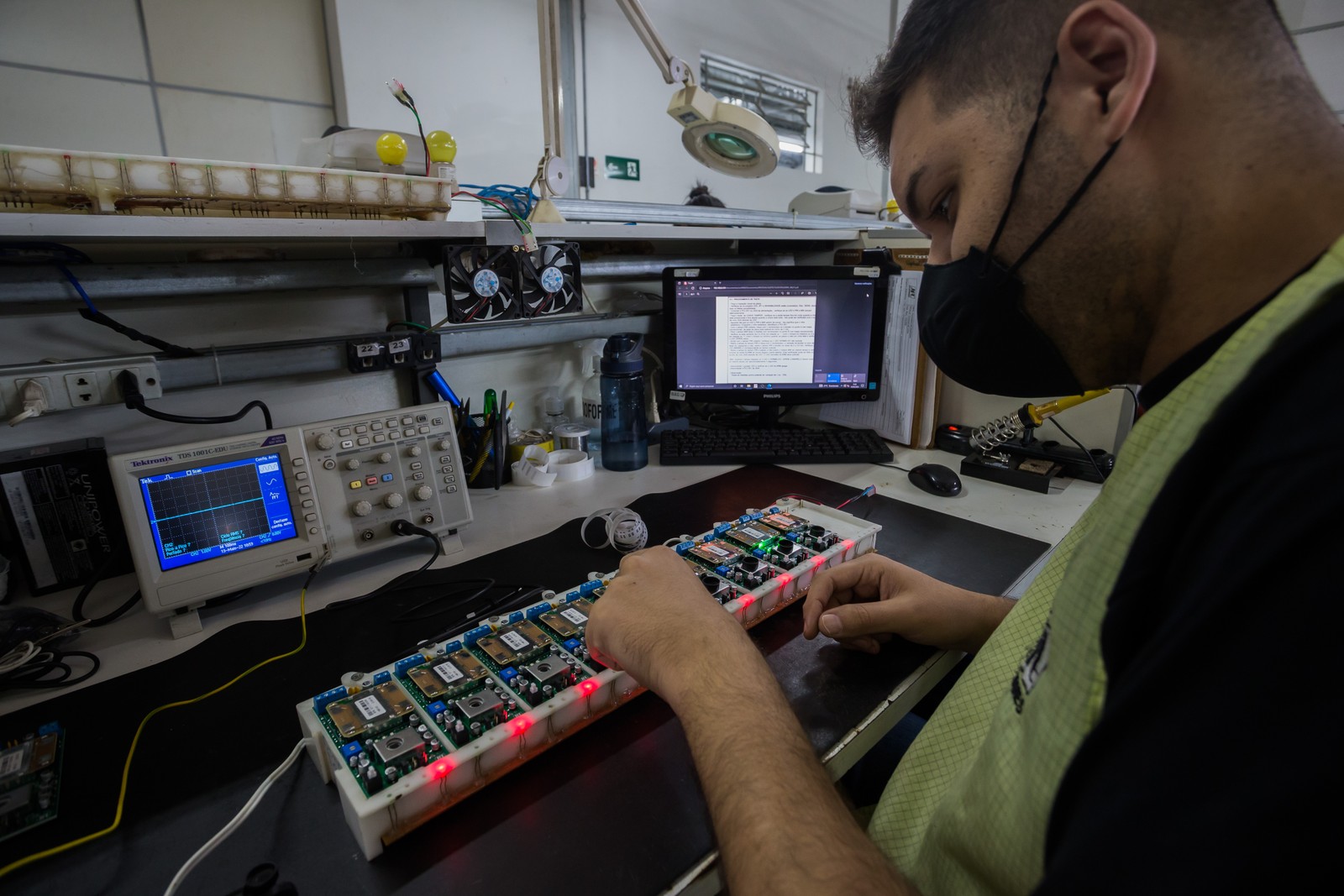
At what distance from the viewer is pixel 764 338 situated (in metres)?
1.82

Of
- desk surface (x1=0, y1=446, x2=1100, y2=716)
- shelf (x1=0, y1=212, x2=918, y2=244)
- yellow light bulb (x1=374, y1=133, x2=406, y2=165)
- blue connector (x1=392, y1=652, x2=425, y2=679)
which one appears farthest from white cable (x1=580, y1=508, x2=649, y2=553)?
yellow light bulb (x1=374, y1=133, x2=406, y2=165)

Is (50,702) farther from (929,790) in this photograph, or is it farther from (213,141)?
(213,141)

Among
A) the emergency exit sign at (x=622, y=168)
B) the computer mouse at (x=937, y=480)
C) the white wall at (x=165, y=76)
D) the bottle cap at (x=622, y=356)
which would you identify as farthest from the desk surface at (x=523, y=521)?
the emergency exit sign at (x=622, y=168)

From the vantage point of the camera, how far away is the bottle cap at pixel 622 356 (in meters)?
1.66

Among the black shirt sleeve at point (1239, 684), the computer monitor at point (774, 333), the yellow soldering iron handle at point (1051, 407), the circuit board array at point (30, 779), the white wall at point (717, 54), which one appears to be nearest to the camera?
the black shirt sleeve at point (1239, 684)

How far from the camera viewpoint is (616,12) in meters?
3.50

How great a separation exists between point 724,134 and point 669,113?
0.42 ft

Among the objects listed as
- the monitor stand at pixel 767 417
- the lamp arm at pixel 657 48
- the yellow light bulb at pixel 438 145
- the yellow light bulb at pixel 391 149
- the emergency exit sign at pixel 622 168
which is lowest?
the monitor stand at pixel 767 417

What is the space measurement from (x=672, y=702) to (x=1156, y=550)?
1.48 ft

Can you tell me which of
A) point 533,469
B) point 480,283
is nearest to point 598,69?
point 480,283

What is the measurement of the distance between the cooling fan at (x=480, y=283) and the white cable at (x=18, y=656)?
81cm

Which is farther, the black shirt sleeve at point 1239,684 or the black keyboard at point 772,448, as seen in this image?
the black keyboard at point 772,448

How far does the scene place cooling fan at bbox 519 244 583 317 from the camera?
4.67 ft

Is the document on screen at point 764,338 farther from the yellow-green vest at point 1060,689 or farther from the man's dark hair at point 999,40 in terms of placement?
the yellow-green vest at point 1060,689
